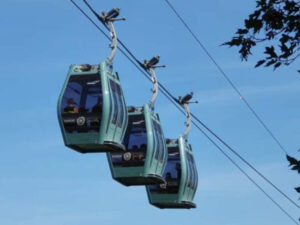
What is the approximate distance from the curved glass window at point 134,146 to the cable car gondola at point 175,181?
4.38m

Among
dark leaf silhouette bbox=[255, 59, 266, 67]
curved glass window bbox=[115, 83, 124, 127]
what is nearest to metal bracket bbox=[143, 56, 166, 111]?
curved glass window bbox=[115, 83, 124, 127]

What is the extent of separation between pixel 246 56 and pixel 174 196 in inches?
804

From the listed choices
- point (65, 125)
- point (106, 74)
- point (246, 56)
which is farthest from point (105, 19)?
point (246, 56)

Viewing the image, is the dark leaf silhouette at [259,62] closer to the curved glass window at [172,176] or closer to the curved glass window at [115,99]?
the curved glass window at [115,99]

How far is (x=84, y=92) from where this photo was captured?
70.7 feet

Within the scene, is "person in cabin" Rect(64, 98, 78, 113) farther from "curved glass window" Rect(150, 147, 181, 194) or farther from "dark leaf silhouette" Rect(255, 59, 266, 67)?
"dark leaf silhouette" Rect(255, 59, 266, 67)

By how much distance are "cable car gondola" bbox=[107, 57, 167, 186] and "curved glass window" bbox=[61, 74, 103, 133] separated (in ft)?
11.9

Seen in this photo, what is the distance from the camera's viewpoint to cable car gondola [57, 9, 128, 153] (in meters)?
21.2

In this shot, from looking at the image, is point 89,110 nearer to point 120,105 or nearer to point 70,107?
point 70,107

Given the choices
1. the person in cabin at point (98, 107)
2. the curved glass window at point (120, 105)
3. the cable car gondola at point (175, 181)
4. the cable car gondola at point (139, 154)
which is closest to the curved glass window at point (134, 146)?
the cable car gondola at point (139, 154)

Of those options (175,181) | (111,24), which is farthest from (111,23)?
(175,181)

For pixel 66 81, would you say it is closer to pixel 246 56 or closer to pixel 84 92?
pixel 84 92

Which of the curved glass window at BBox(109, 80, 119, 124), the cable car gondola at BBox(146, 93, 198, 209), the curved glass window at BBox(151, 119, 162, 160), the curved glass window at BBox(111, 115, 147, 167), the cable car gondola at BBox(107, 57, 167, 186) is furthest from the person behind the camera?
the cable car gondola at BBox(146, 93, 198, 209)

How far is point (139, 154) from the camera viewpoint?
2509 centimetres
